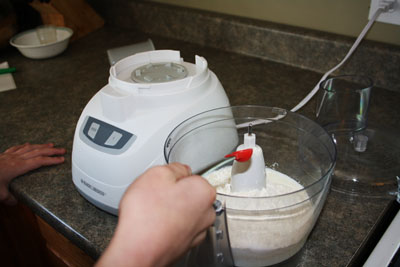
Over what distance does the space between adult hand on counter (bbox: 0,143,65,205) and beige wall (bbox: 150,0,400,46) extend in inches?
25.9

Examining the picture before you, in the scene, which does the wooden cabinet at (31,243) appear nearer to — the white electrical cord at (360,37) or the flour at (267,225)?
the flour at (267,225)

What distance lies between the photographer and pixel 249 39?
110 centimetres

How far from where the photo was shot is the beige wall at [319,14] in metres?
0.90

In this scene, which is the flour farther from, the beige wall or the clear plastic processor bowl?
the beige wall

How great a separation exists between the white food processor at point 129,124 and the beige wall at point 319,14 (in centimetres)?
49

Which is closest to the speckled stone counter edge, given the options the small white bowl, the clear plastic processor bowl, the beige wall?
the beige wall

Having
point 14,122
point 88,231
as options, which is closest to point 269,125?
point 88,231

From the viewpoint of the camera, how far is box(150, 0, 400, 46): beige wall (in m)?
0.90

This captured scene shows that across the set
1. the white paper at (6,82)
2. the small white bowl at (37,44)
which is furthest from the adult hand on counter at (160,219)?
the small white bowl at (37,44)

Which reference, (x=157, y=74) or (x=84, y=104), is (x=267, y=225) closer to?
→ (x=157, y=74)

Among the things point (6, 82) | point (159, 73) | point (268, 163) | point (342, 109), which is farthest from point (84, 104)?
point (342, 109)

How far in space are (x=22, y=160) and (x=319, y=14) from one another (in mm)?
765

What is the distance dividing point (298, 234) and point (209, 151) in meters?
0.19

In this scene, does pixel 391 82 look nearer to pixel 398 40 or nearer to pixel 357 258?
pixel 398 40
